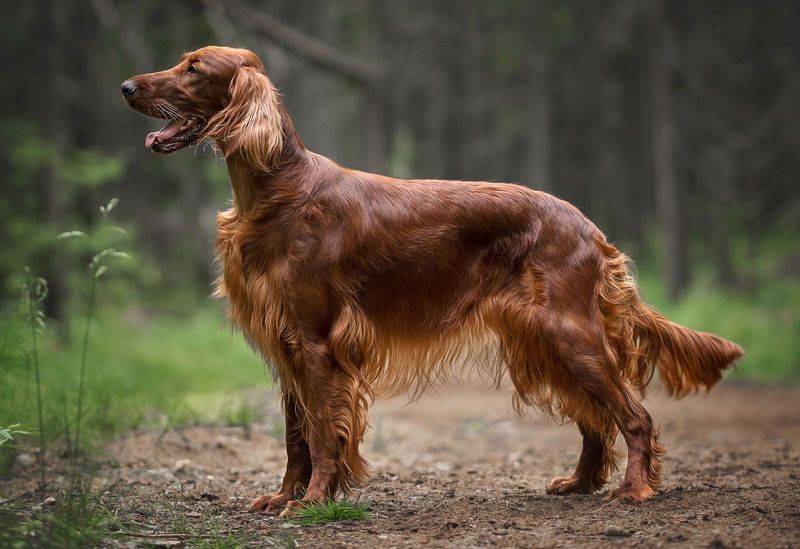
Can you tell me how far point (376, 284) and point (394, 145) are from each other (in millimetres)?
18045

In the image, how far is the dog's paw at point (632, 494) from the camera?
421cm

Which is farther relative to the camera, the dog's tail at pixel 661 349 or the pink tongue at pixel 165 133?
the dog's tail at pixel 661 349

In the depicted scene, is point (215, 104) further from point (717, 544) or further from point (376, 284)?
point (717, 544)

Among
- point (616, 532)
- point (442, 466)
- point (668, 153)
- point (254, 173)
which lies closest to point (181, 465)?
point (442, 466)

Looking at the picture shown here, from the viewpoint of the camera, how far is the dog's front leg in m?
4.37

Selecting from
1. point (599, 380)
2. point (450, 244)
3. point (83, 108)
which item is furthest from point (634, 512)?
point (83, 108)

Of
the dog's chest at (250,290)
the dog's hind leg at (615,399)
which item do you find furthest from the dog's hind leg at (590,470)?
the dog's chest at (250,290)

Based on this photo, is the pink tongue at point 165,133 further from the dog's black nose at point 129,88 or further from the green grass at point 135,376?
the green grass at point 135,376

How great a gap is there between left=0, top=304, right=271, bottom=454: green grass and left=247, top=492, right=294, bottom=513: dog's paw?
82 cm

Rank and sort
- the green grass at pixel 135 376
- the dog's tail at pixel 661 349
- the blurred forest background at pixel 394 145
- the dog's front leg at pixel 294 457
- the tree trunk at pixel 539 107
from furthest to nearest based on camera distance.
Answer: the tree trunk at pixel 539 107
the blurred forest background at pixel 394 145
the green grass at pixel 135 376
the dog's tail at pixel 661 349
the dog's front leg at pixel 294 457

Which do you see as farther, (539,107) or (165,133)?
(539,107)

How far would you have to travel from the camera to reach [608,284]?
4406 millimetres

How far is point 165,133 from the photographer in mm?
4215

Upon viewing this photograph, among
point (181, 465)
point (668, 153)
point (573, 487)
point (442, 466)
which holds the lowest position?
point (181, 465)
